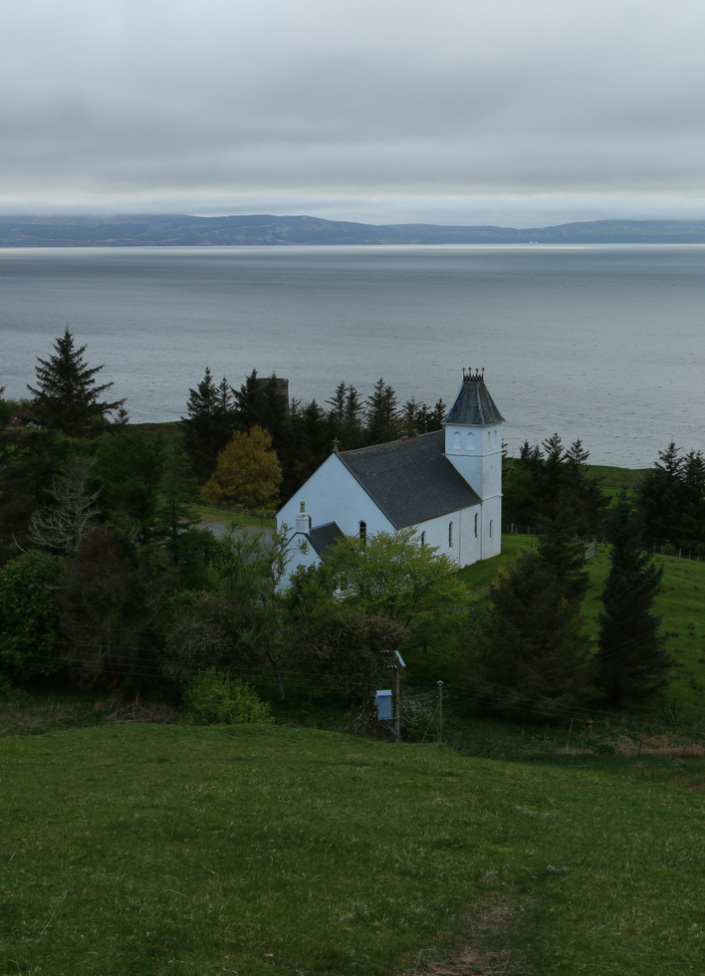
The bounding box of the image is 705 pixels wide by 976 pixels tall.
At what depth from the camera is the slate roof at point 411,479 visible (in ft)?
148

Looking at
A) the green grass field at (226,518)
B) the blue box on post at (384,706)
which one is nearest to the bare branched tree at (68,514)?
the green grass field at (226,518)

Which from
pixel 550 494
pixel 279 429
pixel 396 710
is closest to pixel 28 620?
pixel 396 710

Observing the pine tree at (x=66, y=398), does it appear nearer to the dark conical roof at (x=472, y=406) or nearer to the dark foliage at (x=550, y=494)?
the dark conical roof at (x=472, y=406)

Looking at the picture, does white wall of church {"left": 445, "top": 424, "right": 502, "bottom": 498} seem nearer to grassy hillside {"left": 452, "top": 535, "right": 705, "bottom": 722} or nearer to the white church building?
the white church building

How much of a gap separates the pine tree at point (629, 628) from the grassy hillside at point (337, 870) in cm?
1460

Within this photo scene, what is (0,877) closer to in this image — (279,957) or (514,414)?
(279,957)

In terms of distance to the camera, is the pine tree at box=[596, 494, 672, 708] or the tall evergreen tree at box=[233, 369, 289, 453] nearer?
the pine tree at box=[596, 494, 672, 708]

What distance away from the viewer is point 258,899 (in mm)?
12875

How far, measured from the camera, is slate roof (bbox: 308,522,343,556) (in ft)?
142

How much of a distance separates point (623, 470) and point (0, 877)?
83.6 meters

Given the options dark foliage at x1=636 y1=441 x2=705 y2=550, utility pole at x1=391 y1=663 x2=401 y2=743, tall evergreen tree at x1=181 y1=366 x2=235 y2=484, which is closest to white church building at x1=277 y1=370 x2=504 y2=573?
utility pole at x1=391 y1=663 x2=401 y2=743

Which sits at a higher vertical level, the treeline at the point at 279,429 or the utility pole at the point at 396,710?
the treeline at the point at 279,429

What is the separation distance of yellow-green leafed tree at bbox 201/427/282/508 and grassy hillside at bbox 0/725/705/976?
43330mm

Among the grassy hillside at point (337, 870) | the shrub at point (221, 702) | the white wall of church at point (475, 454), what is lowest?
the shrub at point (221, 702)
